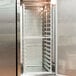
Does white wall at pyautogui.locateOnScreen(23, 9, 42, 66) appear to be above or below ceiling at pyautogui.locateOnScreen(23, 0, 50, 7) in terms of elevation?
below

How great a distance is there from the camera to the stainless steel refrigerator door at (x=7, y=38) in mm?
866

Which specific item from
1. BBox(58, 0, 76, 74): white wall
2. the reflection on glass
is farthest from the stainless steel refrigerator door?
the reflection on glass

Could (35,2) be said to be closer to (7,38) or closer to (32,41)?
(32,41)

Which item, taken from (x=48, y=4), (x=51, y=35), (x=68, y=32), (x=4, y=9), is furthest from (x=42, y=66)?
(x=4, y=9)

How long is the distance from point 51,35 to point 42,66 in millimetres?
396

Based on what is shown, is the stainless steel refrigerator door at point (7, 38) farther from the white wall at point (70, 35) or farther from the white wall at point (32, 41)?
the white wall at point (32, 41)

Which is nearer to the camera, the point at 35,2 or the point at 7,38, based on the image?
the point at 7,38

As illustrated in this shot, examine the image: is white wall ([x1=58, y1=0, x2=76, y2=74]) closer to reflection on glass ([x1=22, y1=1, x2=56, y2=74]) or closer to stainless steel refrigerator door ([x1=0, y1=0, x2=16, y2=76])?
stainless steel refrigerator door ([x1=0, y1=0, x2=16, y2=76])

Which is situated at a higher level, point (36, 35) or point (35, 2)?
point (35, 2)

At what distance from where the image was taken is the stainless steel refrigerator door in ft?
2.84

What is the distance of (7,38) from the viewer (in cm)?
88

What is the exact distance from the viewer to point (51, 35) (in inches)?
55.6

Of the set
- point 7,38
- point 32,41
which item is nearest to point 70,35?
point 7,38

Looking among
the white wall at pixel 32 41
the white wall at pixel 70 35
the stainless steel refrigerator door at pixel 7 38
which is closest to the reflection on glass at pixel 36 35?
the white wall at pixel 32 41
